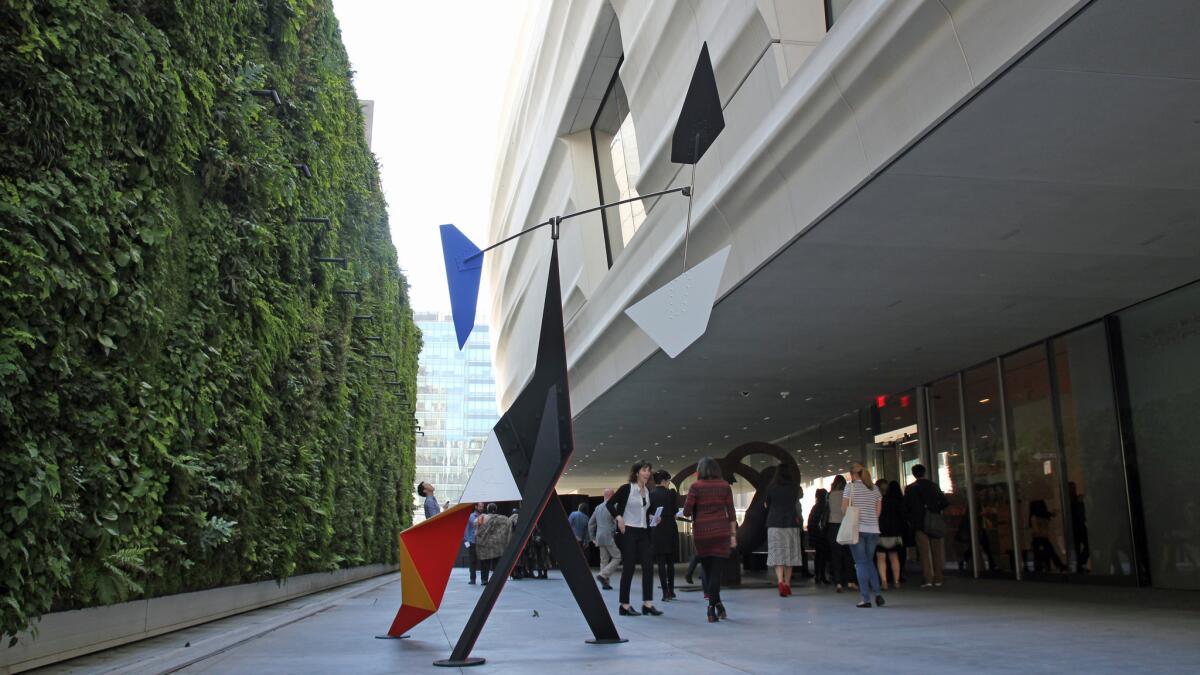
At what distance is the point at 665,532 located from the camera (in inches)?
508

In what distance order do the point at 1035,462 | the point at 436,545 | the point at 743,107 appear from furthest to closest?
1. the point at 1035,462
2. the point at 743,107
3. the point at 436,545

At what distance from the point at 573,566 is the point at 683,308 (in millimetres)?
2181

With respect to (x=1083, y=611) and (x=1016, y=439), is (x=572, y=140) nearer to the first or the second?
(x=1016, y=439)

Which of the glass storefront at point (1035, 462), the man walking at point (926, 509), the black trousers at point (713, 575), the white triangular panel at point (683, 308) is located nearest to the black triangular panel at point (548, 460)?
the white triangular panel at point (683, 308)

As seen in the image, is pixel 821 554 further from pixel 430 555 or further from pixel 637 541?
pixel 430 555

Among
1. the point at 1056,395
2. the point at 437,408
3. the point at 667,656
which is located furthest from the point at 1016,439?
the point at 437,408

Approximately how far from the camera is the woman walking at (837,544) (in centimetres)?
1474

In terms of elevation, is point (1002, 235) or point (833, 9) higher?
point (833, 9)

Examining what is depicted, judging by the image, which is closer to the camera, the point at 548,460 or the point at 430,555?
the point at 548,460

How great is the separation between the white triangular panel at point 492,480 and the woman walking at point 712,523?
9.24 ft

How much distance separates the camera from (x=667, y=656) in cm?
670

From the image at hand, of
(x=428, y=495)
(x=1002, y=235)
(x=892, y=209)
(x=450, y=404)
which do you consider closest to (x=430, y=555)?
(x=892, y=209)

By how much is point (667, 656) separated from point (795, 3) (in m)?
8.08

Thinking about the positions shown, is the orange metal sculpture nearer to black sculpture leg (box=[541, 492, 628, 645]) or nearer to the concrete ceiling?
black sculpture leg (box=[541, 492, 628, 645])
